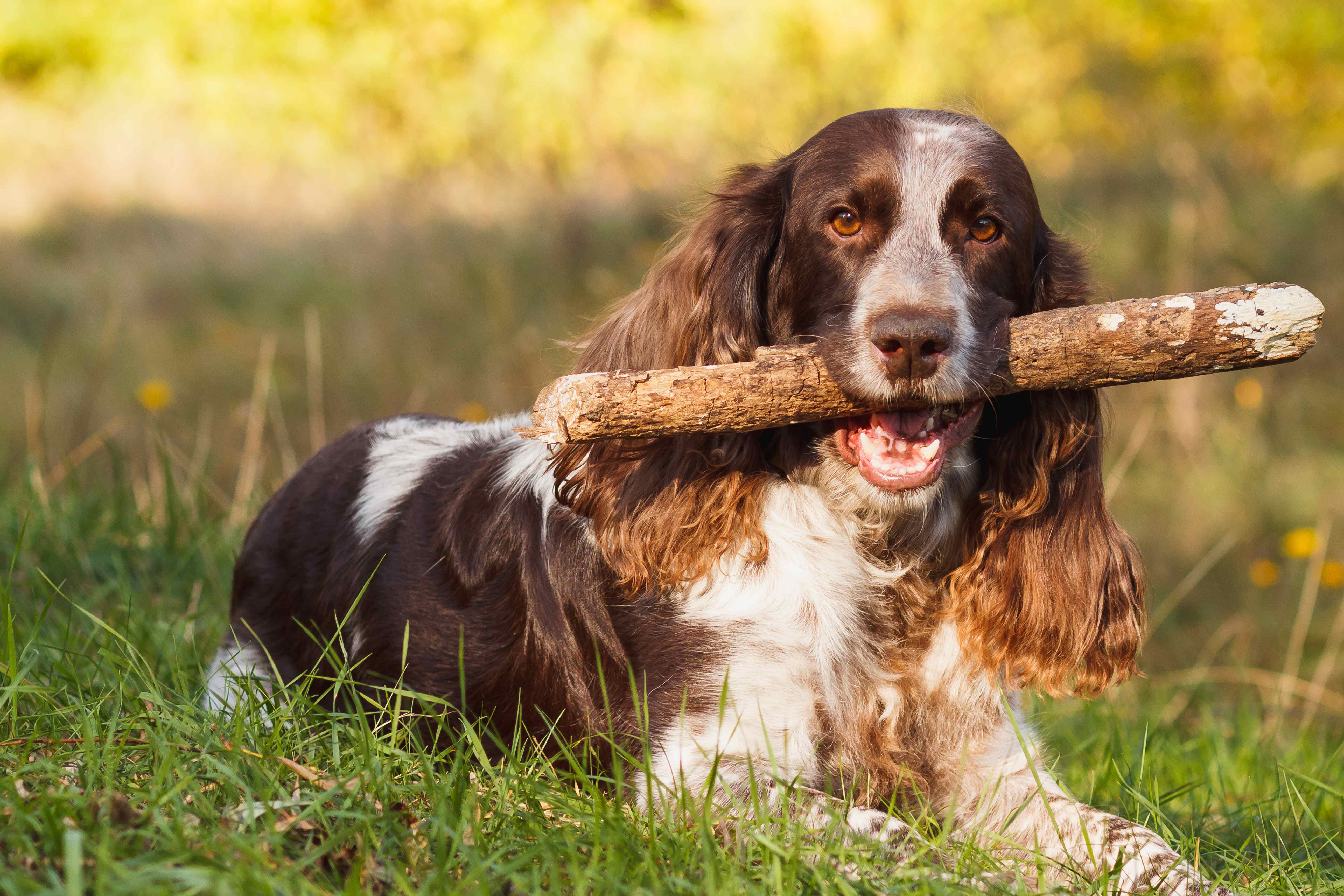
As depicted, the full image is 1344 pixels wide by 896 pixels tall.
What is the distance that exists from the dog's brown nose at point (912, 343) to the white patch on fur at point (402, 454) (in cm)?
109

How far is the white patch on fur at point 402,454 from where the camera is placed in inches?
125

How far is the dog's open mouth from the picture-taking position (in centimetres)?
242

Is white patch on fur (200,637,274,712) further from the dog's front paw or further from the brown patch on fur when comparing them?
the brown patch on fur

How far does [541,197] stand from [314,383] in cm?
380

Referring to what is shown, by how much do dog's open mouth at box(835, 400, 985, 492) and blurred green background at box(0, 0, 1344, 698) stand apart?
2.73 metres

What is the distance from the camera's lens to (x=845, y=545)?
2557mm

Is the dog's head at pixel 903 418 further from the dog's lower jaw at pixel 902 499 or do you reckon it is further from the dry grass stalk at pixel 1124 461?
the dry grass stalk at pixel 1124 461

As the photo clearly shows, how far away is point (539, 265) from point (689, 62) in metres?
3.82

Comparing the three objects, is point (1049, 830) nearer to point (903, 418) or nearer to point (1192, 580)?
point (903, 418)

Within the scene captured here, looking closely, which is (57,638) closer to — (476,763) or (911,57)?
(476,763)

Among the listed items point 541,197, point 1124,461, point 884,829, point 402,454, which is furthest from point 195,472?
point 541,197

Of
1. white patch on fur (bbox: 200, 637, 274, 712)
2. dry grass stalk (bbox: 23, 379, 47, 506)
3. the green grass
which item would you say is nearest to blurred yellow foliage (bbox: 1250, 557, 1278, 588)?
the green grass

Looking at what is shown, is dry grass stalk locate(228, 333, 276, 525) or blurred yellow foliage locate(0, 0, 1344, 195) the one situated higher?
blurred yellow foliage locate(0, 0, 1344, 195)

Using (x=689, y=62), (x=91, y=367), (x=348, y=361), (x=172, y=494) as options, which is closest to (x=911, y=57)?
(x=689, y=62)
